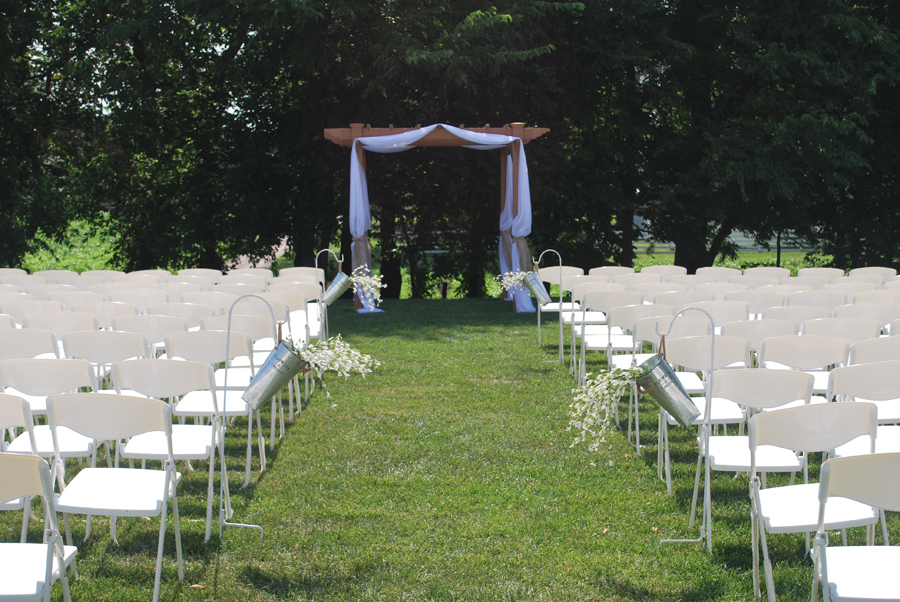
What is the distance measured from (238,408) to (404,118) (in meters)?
12.9

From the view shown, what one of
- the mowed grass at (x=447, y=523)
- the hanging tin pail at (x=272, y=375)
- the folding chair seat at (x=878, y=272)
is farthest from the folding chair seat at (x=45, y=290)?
the folding chair seat at (x=878, y=272)

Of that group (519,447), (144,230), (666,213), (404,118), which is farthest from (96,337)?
(666,213)

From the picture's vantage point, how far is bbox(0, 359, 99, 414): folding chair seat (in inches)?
165

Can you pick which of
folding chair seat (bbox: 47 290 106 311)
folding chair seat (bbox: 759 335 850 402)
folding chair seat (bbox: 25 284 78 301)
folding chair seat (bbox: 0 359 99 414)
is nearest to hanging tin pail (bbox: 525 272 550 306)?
folding chair seat (bbox: 759 335 850 402)

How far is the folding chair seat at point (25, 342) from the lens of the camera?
5402mm

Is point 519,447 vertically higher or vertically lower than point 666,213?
lower

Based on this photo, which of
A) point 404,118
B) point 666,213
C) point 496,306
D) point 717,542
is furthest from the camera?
point 666,213

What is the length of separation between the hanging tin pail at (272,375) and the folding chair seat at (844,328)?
3.78 meters

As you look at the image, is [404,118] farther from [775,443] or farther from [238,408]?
[775,443]

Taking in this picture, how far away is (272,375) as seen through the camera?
391 cm

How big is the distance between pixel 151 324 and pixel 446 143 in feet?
25.7

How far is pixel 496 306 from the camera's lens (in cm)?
1380

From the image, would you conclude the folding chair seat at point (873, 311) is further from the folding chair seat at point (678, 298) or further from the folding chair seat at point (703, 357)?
the folding chair seat at point (703, 357)

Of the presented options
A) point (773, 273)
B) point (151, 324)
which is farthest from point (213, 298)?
point (773, 273)
